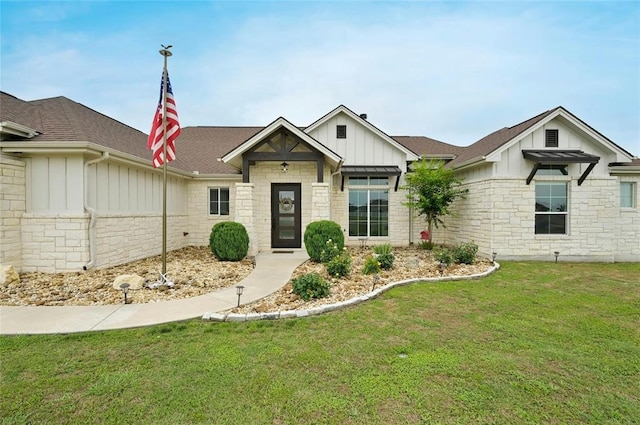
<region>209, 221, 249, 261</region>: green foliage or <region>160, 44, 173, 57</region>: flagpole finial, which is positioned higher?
<region>160, 44, 173, 57</region>: flagpole finial

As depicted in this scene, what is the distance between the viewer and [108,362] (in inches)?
128

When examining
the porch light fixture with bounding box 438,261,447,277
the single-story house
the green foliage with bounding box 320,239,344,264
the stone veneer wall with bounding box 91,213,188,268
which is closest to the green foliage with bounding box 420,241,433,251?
the single-story house

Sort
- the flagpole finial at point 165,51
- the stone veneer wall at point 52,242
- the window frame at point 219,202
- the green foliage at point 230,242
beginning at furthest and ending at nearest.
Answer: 1. the window frame at point 219,202
2. the green foliage at point 230,242
3. the stone veneer wall at point 52,242
4. the flagpole finial at point 165,51

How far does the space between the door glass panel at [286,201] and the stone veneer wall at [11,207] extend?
6990 millimetres

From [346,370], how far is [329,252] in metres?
5.34

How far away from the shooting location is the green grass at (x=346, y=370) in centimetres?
246

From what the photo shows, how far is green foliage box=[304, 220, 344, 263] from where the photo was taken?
8.68 metres

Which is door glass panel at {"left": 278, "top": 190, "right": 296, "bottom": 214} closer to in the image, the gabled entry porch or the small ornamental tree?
the gabled entry porch

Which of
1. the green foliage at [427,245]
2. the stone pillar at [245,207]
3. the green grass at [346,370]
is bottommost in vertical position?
the green grass at [346,370]

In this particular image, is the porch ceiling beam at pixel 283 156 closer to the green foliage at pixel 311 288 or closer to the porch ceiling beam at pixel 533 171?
the green foliage at pixel 311 288

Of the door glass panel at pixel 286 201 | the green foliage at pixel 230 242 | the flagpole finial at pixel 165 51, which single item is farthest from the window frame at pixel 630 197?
the flagpole finial at pixel 165 51

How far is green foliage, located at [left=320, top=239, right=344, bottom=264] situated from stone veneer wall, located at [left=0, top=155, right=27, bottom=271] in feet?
25.0

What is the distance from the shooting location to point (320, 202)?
31.9ft

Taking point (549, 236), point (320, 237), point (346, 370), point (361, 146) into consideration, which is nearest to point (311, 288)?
point (346, 370)
